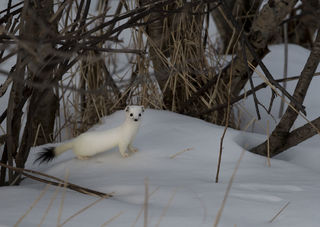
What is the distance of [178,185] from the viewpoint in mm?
1364

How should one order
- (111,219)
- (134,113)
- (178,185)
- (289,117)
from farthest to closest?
(289,117) < (134,113) < (178,185) < (111,219)

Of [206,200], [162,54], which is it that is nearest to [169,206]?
[206,200]

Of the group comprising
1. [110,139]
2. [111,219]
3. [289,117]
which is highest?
[289,117]

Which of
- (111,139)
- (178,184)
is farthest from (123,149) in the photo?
(178,184)

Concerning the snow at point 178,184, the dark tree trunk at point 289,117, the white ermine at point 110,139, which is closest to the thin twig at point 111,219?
the snow at point 178,184

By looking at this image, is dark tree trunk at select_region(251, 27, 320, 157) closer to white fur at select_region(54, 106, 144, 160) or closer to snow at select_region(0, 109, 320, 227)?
snow at select_region(0, 109, 320, 227)

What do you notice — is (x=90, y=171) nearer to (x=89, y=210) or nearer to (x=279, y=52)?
(x=89, y=210)

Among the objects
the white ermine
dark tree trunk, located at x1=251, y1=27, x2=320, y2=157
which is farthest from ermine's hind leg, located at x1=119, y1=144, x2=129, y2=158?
dark tree trunk, located at x1=251, y1=27, x2=320, y2=157

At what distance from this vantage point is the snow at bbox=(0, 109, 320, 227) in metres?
1.15

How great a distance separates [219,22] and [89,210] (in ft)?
8.08

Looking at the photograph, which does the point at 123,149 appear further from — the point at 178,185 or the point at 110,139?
the point at 178,185

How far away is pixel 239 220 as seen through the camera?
114 cm

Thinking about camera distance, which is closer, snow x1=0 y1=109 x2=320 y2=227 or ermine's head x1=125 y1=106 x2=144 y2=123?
snow x1=0 y1=109 x2=320 y2=227

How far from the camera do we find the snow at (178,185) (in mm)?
1151
